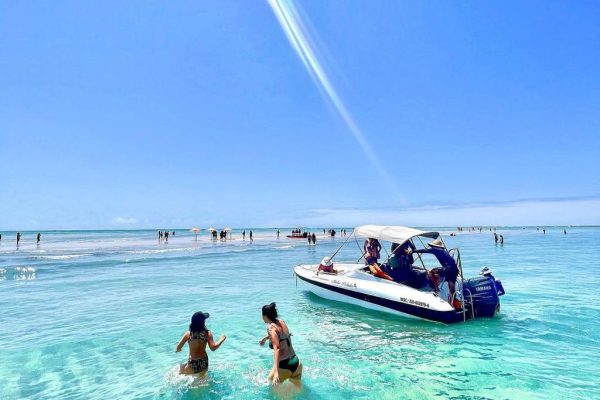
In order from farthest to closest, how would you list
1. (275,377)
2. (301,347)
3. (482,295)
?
(482,295)
(301,347)
(275,377)

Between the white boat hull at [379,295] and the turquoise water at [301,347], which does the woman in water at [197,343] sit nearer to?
the turquoise water at [301,347]

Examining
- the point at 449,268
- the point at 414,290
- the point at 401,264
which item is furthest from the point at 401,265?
the point at 449,268

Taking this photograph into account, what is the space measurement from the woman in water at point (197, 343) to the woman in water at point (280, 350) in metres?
1.05

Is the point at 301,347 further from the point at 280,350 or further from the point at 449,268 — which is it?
the point at 449,268

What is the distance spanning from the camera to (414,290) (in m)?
11.4

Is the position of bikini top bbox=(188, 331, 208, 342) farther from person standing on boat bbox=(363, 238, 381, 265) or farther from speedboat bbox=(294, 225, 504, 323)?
person standing on boat bbox=(363, 238, 381, 265)

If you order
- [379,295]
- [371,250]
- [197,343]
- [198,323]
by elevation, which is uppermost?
[371,250]

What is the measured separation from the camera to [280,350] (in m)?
6.25

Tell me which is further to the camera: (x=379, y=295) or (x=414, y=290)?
(x=379, y=295)

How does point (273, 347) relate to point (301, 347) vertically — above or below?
above

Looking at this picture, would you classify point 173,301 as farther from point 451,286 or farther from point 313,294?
point 451,286

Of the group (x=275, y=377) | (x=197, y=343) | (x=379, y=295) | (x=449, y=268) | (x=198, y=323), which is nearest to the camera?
(x=275, y=377)

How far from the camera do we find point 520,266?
25.5 metres

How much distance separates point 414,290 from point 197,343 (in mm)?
7523
